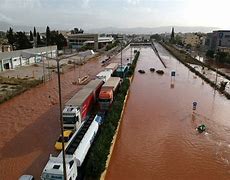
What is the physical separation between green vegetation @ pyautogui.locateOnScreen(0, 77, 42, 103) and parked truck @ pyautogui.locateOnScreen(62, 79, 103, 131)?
743 cm

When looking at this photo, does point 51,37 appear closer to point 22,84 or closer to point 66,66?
point 66,66

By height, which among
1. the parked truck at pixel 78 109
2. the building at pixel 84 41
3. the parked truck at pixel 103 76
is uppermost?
the building at pixel 84 41

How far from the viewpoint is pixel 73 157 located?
8.80 m

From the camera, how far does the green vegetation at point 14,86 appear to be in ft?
65.8

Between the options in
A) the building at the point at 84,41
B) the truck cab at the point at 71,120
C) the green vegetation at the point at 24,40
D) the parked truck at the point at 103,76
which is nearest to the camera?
the truck cab at the point at 71,120

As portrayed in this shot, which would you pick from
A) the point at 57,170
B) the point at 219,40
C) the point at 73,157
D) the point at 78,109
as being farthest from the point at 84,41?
the point at 57,170

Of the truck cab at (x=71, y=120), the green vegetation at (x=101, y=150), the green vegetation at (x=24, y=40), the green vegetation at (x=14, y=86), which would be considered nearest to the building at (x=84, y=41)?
the green vegetation at (x=24, y=40)

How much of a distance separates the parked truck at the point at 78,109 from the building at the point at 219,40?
4119cm

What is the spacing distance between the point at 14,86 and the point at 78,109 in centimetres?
1288

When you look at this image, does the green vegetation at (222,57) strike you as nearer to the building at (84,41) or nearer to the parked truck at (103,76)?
the parked truck at (103,76)

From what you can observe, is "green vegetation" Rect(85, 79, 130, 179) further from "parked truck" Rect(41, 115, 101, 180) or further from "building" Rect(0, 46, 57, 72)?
"building" Rect(0, 46, 57, 72)

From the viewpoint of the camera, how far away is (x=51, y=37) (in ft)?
175

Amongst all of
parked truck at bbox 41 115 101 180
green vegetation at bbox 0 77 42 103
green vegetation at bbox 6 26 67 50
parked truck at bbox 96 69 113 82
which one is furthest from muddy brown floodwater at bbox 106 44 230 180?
green vegetation at bbox 6 26 67 50

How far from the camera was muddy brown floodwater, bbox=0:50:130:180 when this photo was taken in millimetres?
10391
